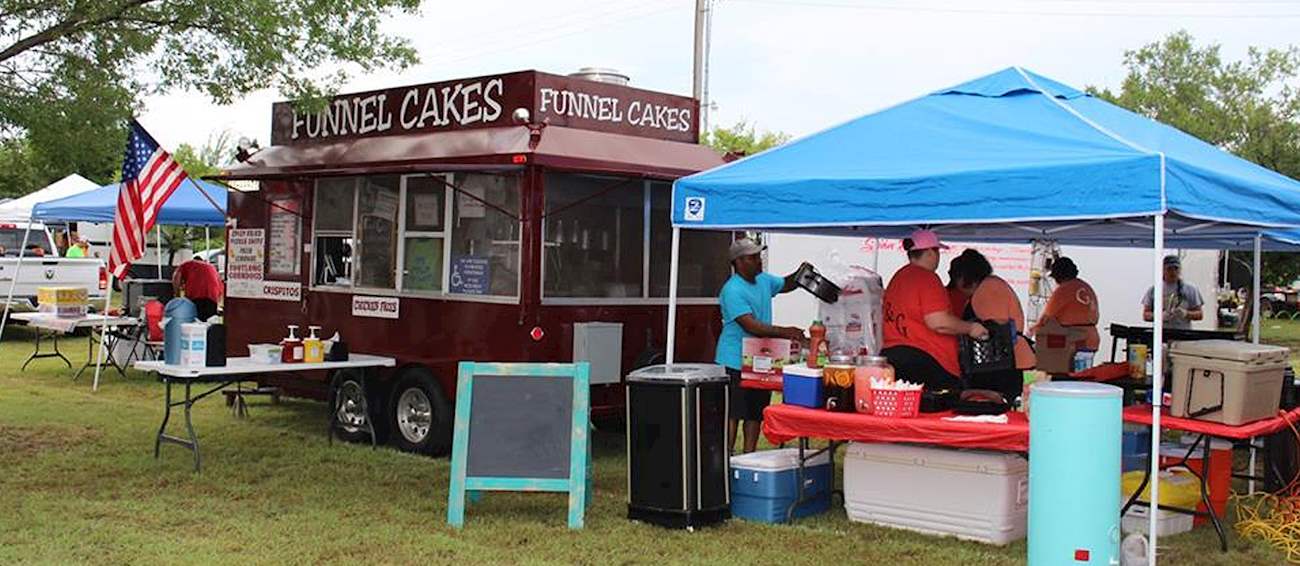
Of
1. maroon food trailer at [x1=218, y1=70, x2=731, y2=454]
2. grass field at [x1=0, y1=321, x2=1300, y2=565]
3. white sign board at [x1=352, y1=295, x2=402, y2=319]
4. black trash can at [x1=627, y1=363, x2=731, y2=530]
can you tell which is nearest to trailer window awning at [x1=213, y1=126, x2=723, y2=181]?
maroon food trailer at [x1=218, y1=70, x2=731, y2=454]

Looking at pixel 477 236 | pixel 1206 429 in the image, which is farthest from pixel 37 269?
pixel 1206 429

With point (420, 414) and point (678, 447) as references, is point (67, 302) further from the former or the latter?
point (678, 447)

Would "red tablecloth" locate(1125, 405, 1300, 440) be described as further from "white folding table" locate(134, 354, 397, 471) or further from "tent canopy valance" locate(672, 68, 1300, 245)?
"white folding table" locate(134, 354, 397, 471)

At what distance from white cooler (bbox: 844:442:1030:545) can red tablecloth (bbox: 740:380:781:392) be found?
2.57ft

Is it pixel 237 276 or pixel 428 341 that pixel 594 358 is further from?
pixel 237 276

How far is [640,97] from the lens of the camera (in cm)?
921

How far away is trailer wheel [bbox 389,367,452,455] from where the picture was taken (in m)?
8.72

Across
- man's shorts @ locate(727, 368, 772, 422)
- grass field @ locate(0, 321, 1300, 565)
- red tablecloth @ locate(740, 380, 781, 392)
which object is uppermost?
red tablecloth @ locate(740, 380, 781, 392)

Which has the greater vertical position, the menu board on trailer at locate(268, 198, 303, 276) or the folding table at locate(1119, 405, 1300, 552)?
the menu board on trailer at locate(268, 198, 303, 276)

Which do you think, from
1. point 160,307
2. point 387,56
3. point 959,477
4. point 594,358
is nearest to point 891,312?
point 959,477

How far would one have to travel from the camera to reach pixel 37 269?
18094mm

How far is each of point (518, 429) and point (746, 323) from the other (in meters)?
1.77

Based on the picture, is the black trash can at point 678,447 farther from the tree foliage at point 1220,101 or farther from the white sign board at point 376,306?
the tree foliage at point 1220,101

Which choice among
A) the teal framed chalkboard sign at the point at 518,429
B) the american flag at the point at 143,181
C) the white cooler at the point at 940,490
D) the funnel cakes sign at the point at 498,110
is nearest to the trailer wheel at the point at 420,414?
the funnel cakes sign at the point at 498,110
